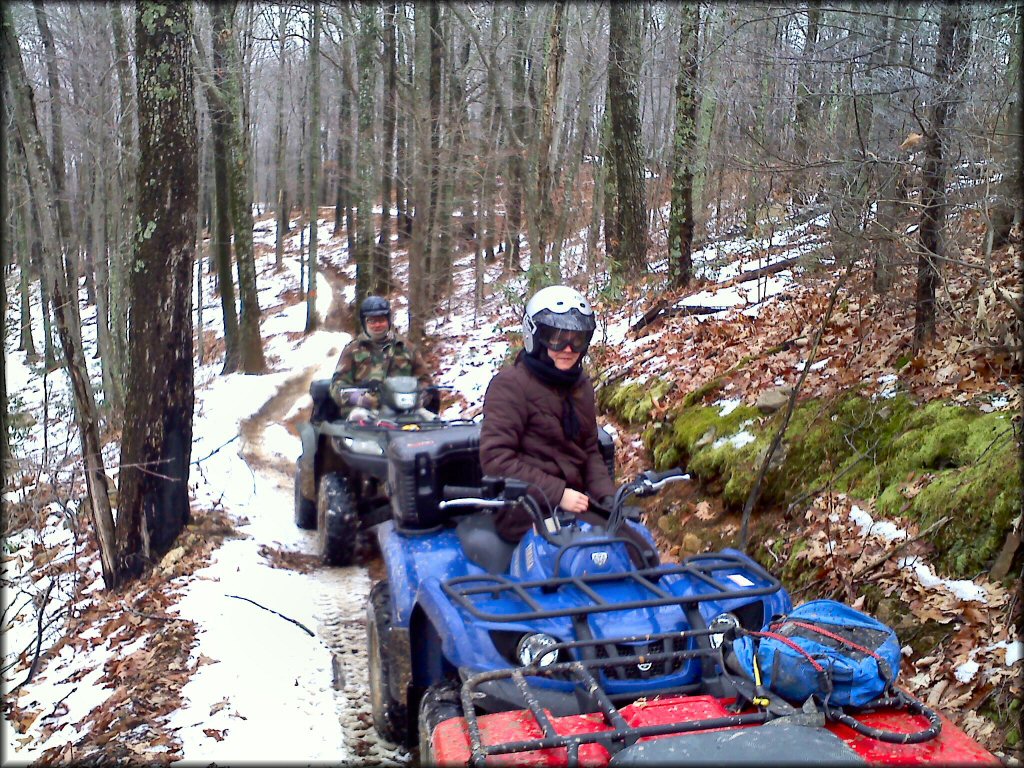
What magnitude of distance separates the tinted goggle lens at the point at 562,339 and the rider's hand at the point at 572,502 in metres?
0.81

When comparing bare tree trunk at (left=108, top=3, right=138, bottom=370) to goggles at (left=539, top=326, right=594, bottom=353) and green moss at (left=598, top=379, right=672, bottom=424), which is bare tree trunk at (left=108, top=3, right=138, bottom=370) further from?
goggles at (left=539, top=326, right=594, bottom=353)

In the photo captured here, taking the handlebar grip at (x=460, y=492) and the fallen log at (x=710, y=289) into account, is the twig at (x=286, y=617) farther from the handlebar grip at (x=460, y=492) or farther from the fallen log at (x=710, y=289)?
the fallen log at (x=710, y=289)

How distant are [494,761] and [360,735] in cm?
207

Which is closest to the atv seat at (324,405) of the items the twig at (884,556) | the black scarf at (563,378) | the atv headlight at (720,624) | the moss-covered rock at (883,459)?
the moss-covered rock at (883,459)

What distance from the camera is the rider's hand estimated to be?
13.8ft

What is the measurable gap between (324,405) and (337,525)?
1562 mm

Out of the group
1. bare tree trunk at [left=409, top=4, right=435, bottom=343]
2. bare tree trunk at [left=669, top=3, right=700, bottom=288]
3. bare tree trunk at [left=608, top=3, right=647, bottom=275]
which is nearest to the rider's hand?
bare tree trunk at [left=669, top=3, right=700, bottom=288]

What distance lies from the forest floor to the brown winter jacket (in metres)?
1.51

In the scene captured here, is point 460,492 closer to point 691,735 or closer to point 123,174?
point 691,735

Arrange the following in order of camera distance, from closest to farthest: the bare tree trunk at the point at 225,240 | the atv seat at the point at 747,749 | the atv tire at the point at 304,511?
1. the atv seat at the point at 747,749
2. the atv tire at the point at 304,511
3. the bare tree trunk at the point at 225,240

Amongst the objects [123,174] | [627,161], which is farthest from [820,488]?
[123,174]

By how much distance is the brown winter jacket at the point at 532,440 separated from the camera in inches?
175

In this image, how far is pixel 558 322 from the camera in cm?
453

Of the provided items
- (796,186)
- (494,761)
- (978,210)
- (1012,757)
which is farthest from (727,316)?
(494,761)
